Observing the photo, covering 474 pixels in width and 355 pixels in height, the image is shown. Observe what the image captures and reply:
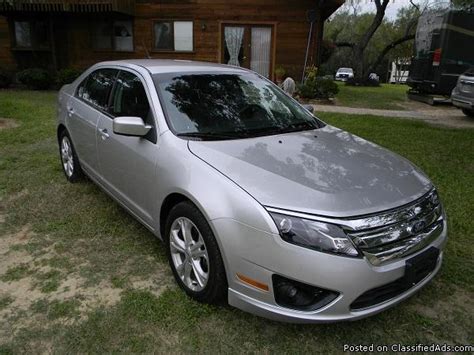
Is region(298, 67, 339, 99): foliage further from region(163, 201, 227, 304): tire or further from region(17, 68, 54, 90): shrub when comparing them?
region(163, 201, 227, 304): tire

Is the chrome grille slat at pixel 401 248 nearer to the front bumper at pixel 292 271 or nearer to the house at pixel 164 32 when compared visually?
the front bumper at pixel 292 271

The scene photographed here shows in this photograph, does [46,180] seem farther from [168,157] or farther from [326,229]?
[326,229]

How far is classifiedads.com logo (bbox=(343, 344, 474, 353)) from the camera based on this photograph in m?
2.40

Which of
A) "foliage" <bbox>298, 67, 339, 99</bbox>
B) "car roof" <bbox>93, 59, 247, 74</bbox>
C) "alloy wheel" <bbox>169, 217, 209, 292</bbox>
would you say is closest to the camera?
"alloy wheel" <bbox>169, 217, 209, 292</bbox>

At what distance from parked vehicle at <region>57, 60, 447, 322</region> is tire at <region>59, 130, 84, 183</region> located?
1.16 meters

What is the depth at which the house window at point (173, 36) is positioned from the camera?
581 inches

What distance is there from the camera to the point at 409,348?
7.93ft

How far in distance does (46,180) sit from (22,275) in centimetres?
226

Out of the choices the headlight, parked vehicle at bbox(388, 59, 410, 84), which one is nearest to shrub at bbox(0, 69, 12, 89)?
the headlight

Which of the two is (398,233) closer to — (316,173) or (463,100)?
(316,173)

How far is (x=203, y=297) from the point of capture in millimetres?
2645

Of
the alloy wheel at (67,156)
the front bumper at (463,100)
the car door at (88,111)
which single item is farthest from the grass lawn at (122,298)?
the front bumper at (463,100)

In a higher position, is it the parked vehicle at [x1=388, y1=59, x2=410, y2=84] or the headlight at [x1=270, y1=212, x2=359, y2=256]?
the headlight at [x1=270, y1=212, x2=359, y2=256]

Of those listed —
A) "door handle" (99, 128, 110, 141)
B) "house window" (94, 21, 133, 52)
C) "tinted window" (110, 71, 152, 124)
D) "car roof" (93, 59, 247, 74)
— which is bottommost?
"door handle" (99, 128, 110, 141)
